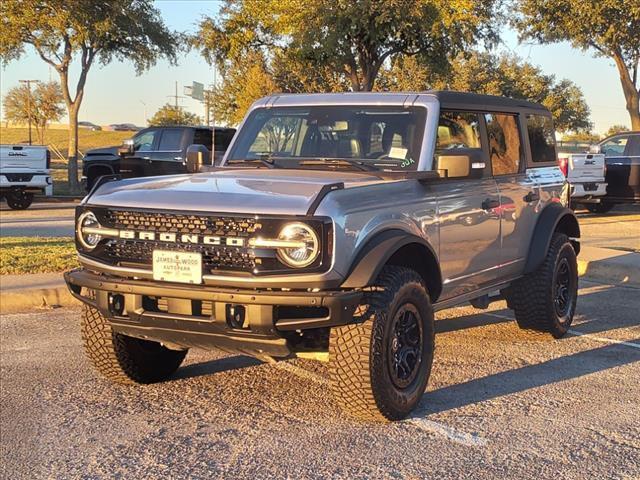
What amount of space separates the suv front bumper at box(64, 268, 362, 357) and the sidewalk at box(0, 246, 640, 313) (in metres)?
3.75

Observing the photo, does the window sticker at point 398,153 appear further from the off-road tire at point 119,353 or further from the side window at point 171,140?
the side window at point 171,140

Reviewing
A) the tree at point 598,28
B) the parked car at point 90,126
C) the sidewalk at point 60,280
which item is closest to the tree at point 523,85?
the tree at point 598,28

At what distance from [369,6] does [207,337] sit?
18.1 m

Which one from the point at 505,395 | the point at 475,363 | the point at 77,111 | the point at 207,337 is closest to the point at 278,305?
the point at 207,337

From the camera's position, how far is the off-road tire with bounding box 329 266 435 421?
13.9ft

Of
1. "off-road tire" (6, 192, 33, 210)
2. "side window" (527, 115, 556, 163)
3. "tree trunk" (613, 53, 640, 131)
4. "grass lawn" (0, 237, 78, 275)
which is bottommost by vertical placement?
"grass lawn" (0, 237, 78, 275)

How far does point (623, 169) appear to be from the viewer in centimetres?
1753

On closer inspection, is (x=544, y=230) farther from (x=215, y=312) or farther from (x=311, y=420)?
(x=215, y=312)

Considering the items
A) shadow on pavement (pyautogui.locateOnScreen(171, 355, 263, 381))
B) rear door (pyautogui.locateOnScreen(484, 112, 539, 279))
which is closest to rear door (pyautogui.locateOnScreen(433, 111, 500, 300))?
rear door (pyautogui.locateOnScreen(484, 112, 539, 279))

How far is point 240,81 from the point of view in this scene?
35.4m

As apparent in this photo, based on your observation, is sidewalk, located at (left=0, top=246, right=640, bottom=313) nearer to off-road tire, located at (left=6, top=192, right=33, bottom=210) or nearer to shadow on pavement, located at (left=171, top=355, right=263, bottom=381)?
shadow on pavement, located at (left=171, top=355, right=263, bottom=381)

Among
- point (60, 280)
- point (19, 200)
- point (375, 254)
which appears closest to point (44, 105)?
point (19, 200)

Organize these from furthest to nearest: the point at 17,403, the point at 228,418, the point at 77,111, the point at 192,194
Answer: the point at 77,111
the point at 17,403
the point at 228,418
the point at 192,194

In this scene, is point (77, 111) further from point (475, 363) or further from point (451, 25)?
point (475, 363)
